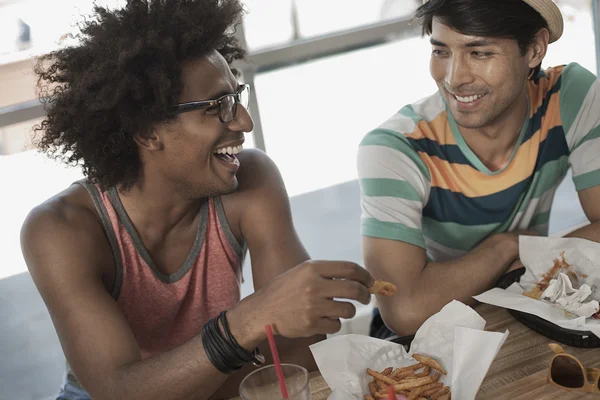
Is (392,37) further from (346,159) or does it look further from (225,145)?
(225,145)

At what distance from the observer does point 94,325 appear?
1.46 m

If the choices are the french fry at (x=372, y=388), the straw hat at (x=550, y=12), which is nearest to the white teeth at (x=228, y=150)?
the french fry at (x=372, y=388)

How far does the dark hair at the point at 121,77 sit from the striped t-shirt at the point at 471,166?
542 millimetres

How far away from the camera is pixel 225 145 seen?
166 cm

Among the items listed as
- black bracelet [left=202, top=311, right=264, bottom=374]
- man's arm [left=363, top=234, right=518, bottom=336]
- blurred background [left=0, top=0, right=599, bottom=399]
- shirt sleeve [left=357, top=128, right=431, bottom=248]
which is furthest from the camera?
blurred background [left=0, top=0, right=599, bottom=399]

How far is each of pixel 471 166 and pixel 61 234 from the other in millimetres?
1057

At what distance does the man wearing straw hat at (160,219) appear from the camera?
54.1 inches

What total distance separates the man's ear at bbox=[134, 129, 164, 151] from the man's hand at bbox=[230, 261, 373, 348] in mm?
508

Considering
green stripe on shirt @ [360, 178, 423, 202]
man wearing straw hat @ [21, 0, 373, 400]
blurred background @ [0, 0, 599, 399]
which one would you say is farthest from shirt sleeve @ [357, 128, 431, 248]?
blurred background @ [0, 0, 599, 399]

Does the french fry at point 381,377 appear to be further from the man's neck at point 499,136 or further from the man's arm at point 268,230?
the man's neck at point 499,136

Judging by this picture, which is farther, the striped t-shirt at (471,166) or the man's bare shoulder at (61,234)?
the striped t-shirt at (471,166)

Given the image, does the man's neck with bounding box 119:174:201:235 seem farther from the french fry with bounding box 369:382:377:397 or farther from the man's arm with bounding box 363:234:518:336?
the french fry with bounding box 369:382:377:397

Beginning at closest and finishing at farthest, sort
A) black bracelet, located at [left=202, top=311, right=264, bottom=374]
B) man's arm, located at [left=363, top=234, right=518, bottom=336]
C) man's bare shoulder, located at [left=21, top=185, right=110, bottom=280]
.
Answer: black bracelet, located at [left=202, top=311, right=264, bottom=374] → man's bare shoulder, located at [left=21, top=185, right=110, bottom=280] → man's arm, located at [left=363, top=234, right=518, bottom=336]

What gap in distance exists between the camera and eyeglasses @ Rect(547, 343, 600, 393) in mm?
1187
